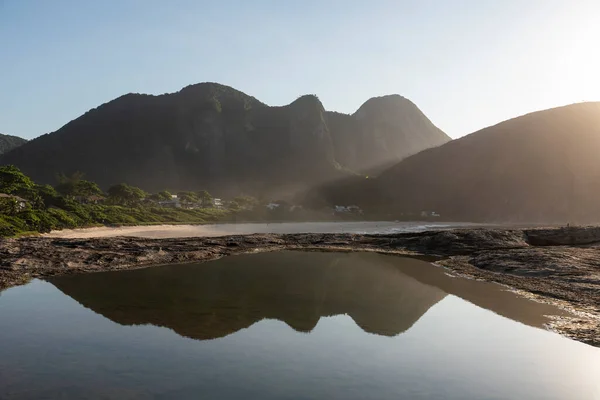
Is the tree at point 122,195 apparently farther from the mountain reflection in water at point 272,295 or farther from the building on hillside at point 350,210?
the mountain reflection in water at point 272,295

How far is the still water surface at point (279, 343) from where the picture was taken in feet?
32.8

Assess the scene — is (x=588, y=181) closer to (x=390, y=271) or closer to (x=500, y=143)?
(x=500, y=143)

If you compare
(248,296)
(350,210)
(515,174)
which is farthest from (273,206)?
(248,296)

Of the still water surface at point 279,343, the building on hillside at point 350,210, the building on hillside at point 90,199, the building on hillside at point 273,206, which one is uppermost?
the building on hillside at point 90,199

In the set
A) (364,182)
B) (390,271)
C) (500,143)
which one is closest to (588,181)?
(500,143)

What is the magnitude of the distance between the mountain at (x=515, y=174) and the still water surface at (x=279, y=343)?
12649 centimetres

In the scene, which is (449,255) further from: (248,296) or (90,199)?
(90,199)

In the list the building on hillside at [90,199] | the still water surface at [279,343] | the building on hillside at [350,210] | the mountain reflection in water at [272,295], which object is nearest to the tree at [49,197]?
the building on hillside at [90,199]

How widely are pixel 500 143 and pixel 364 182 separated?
61926 millimetres

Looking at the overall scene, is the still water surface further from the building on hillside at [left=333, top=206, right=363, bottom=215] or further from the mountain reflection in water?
the building on hillside at [left=333, top=206, right=363, bottom=215]

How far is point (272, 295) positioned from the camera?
21.6m

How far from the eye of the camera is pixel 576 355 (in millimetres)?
12828

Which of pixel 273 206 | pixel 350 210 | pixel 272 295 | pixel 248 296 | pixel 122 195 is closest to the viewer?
pixel 248 296

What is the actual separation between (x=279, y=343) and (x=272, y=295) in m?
8.03
